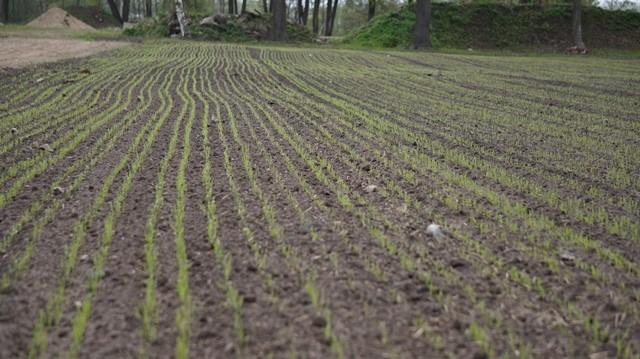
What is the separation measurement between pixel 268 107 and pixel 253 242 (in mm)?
6547

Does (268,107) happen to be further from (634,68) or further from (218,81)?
(634,68)

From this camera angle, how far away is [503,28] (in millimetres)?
34438

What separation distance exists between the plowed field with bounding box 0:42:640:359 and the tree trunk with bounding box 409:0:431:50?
2210cm

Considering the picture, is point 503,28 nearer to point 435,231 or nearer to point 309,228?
point 435,231

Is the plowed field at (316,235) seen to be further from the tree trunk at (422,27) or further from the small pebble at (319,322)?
the tree trunk at (422,27)

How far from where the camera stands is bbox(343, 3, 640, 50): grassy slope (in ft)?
108

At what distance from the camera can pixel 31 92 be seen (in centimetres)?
1078

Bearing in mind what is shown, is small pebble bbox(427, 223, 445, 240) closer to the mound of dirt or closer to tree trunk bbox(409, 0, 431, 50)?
tree trunk bbox(409, 0, 431, 50)

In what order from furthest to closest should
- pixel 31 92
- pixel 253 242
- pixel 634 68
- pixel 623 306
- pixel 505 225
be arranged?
pixel 634 68, pixel 31 92, pixel 505 225, pixel 253 242, pixel 623 306

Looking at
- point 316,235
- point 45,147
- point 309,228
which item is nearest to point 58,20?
point 45,147

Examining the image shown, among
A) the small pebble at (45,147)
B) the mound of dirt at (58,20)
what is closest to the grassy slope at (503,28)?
the small pebble at (45,147)

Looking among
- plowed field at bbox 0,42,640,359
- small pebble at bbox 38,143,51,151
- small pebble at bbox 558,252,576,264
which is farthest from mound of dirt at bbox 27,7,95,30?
small pebble at bbox 558,252,576,264

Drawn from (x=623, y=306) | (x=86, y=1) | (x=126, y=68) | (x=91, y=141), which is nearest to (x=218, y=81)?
(x=126, y=68)

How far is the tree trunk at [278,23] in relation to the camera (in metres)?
32.1
